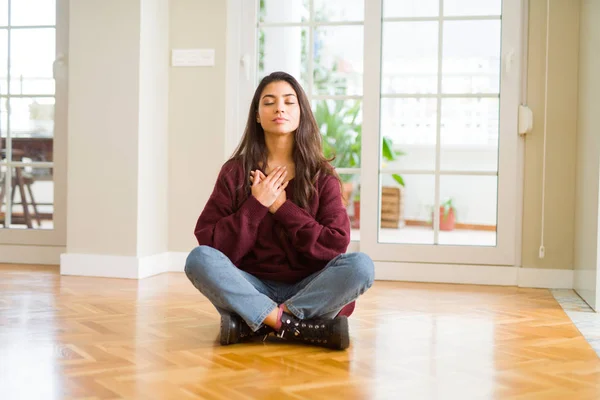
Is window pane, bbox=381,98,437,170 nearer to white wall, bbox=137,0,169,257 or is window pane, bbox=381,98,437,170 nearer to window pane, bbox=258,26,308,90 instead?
window pane, bbox=258,26,308,90

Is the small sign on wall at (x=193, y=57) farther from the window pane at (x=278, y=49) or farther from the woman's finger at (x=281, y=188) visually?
the woman's finger at (x=281, y=188)

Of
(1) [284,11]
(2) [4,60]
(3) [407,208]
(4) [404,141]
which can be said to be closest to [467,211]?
(3) [407,208]

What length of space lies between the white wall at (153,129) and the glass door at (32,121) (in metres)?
0.67

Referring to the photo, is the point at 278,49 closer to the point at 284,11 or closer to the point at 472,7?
the point at 284,11

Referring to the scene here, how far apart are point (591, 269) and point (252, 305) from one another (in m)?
1.95

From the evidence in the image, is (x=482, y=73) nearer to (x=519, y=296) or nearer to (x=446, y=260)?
(x=446, y=260)

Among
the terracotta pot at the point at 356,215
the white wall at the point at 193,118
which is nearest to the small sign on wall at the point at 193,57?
the white wall at the point at 193,118

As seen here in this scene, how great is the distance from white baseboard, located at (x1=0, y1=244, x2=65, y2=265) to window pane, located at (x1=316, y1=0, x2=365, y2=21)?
379cm

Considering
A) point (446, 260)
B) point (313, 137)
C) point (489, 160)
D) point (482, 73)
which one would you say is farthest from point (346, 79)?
point (313, 137)

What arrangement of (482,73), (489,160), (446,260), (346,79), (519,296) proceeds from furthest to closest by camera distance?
(346,79), (489,160), (482,73), (446,260), (519,296)

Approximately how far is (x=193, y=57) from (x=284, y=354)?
8.97 ft

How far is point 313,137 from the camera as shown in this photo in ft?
9.20

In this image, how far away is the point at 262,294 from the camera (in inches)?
101

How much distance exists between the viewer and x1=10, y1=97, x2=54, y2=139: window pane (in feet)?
16.2
